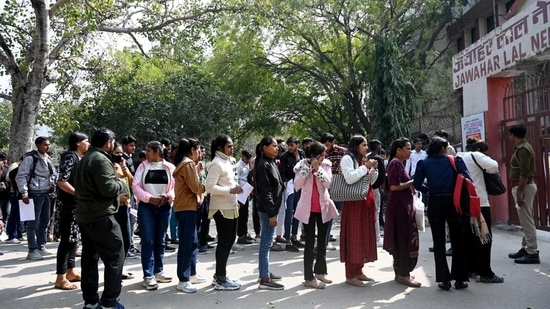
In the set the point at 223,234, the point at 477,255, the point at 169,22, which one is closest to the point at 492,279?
the point at 477,255

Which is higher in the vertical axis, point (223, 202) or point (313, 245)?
point (223, 202)

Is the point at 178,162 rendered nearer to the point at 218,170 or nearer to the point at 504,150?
the point at 218,170

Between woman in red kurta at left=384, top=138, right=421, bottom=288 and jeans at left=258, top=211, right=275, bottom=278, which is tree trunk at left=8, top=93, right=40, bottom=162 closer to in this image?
jeans at left=258, top=211, right=275, bottom=278

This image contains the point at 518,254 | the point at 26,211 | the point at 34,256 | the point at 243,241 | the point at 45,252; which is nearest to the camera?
the point at 518,254

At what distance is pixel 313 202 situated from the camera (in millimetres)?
5457

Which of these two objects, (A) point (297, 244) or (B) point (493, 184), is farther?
(A) point (297, 244)

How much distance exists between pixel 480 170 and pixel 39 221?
20.6 feet

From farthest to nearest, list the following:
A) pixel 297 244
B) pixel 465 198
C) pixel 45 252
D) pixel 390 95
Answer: pixel 390 95, pixel 297 244, pixel 45 252, pixel 465 198

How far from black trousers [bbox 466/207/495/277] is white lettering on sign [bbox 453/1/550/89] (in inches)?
138

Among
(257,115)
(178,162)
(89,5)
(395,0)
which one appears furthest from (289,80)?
(178,162)

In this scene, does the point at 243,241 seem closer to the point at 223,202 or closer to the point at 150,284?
the point at 150,284

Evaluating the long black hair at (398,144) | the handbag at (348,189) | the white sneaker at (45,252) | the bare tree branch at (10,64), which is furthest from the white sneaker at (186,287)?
the bare tree branch at (10,64)

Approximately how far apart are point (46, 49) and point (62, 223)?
6192mm

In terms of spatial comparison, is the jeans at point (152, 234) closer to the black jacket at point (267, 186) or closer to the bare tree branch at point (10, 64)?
the black jacket at point (267, 186)
